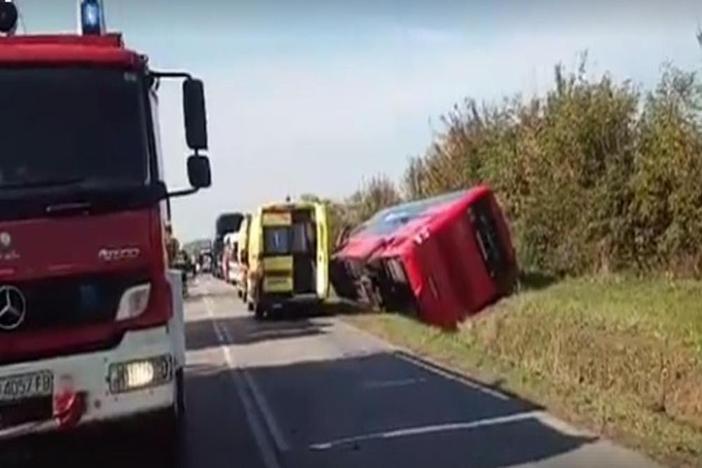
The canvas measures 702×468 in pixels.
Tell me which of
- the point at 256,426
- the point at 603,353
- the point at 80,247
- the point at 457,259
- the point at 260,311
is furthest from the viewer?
the point at 260,311

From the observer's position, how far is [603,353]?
16.8 m

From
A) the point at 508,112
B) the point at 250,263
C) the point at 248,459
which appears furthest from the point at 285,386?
the point at 508,112

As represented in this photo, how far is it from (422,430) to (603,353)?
528 centimetres

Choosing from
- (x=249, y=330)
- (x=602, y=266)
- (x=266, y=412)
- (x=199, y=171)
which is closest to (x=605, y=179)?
(x=602, y=266)

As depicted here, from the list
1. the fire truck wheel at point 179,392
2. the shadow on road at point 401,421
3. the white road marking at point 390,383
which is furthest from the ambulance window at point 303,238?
the fire truck wheel at point 179,392

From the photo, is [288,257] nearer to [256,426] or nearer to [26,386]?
[256,426]

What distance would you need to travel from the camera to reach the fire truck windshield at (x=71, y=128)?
870 cm

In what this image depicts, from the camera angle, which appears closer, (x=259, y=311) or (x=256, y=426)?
(x=256, y=426)

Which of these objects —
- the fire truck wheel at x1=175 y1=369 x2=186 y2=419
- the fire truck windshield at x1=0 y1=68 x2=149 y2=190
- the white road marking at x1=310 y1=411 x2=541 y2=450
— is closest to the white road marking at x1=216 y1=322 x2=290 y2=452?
the white road marking at x1=310 y1=411 x2=541 y2=450

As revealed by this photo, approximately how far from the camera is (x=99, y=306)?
338 inches

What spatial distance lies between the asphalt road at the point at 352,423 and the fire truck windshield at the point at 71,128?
1819mm

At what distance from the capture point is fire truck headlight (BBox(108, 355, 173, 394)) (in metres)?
8.46

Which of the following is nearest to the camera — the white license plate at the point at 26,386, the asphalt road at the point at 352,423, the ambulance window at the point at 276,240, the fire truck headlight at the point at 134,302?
the white license plate at the point at 26,386

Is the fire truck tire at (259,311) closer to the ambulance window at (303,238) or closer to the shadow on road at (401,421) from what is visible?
the ambulance window at (303,238)
